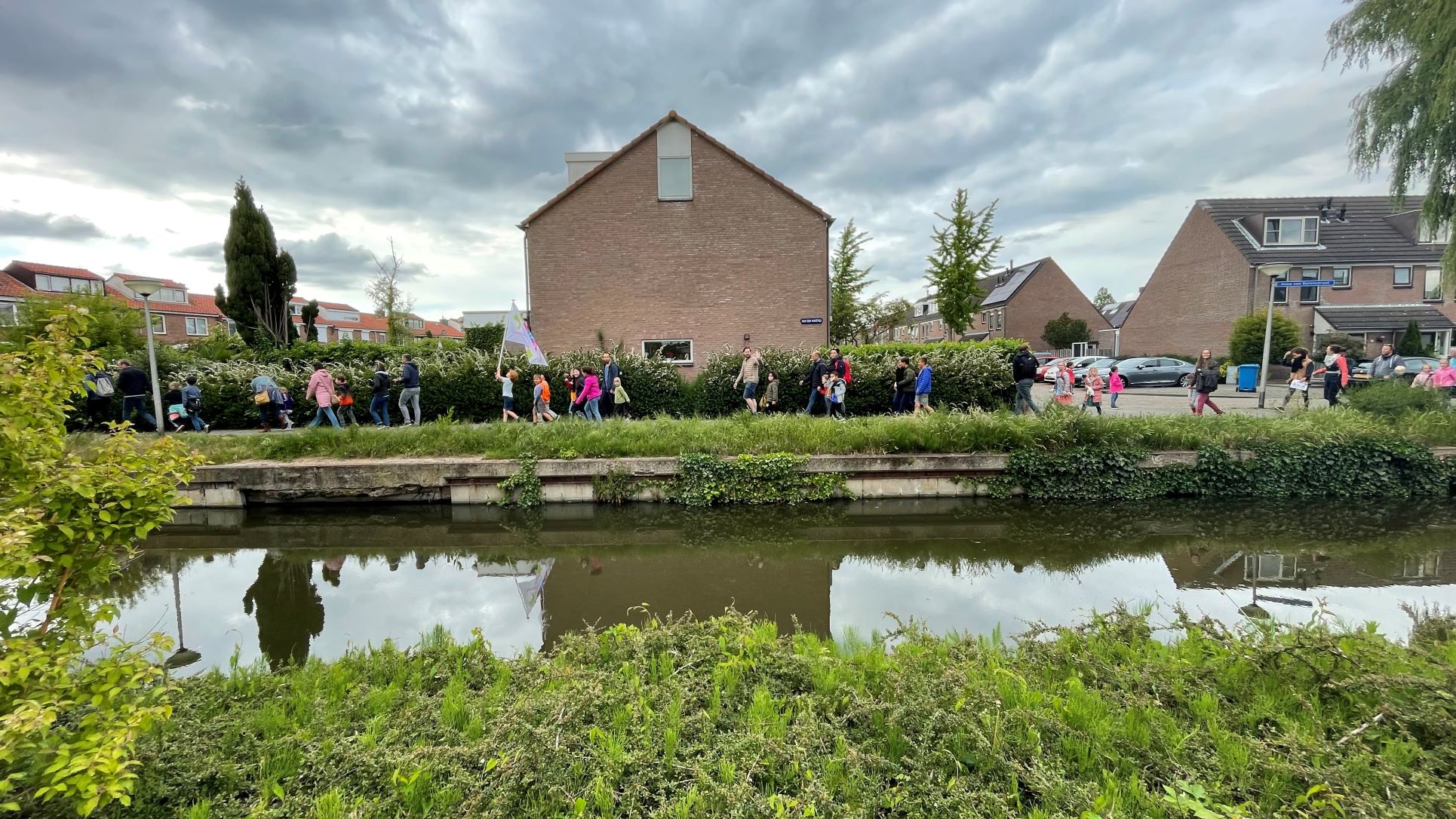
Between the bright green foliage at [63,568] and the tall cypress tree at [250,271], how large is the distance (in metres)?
26.6

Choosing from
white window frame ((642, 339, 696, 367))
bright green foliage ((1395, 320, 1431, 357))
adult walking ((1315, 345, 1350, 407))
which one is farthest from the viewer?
bright green foliage ((1395, 320, 1431, 357))

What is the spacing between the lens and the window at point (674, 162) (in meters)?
→ 19.0

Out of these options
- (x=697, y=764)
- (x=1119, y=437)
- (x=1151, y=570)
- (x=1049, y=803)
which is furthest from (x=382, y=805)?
(x=1119, y=437)

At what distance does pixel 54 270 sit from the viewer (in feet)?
161

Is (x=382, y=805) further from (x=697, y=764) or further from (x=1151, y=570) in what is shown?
(x=1151, y=570)

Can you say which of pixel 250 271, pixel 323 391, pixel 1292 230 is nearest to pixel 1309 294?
pixel 1292 230

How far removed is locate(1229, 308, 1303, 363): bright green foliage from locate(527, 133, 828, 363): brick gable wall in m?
20.1

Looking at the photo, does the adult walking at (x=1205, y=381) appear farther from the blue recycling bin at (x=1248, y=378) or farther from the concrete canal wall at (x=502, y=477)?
the blue recycling bin at (x=1248, y=378)

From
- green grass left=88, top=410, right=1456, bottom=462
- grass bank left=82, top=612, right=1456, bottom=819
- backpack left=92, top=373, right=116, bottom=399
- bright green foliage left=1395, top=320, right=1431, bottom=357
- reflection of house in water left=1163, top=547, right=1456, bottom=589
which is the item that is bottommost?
reflection of house in water left=1163, top=547, right=1456, bottom=589

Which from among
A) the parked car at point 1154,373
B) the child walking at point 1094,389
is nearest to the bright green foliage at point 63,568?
the child walking at point 1094,389

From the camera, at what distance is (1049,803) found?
238 centimetres

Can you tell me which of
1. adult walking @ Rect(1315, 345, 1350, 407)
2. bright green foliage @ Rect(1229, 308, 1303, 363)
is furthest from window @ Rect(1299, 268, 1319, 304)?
adult walking @ Rect(1315, 345, 1350, 407)

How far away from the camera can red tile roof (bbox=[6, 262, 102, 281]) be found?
47422 mm

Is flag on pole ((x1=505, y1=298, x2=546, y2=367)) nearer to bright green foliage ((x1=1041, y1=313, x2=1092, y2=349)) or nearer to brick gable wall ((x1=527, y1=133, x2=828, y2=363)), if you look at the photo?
brick gable wall ((x1=527, y1=133, x2=828, y2=363))
